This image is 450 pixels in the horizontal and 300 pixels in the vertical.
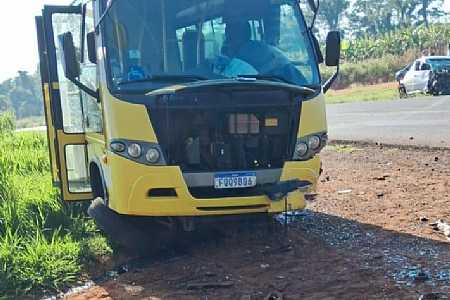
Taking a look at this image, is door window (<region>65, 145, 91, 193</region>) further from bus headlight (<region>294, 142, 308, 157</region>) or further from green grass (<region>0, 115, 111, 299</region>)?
bus headlight (<region>294, 142, 308, 157</region>)

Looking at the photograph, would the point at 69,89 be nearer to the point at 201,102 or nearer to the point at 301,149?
the point at 201,102

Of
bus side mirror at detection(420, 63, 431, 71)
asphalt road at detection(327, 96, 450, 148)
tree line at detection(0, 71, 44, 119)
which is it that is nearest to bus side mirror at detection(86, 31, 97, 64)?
asphalt road at detection(327, 96, 450, 148)

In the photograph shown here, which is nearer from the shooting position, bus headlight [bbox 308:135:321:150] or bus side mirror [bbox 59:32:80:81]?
bus side mirror [bbox 59:32:80:81]

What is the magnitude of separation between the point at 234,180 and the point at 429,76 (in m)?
21.1

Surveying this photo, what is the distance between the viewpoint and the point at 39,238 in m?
6.39

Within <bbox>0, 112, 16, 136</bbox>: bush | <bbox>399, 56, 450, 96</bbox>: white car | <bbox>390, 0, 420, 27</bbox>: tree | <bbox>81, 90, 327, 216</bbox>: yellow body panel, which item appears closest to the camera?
<bbox>81, 90, 327, 216</bbox>: yellow body panel

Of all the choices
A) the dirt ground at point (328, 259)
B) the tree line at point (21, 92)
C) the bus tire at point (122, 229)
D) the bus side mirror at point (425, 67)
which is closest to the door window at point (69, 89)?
the bus tire at point (122, 229)

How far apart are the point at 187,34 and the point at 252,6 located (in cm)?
77

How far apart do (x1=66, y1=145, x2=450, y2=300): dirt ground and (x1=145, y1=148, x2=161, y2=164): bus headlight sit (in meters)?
1.06

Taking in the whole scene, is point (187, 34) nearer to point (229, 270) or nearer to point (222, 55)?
point (222, 55)

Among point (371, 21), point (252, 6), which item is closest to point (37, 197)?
point (252, 6)

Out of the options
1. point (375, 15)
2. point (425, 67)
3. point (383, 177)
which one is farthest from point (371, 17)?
point (383, 177)

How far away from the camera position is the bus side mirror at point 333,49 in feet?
20.0

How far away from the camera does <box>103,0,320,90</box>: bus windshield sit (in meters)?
5.45
